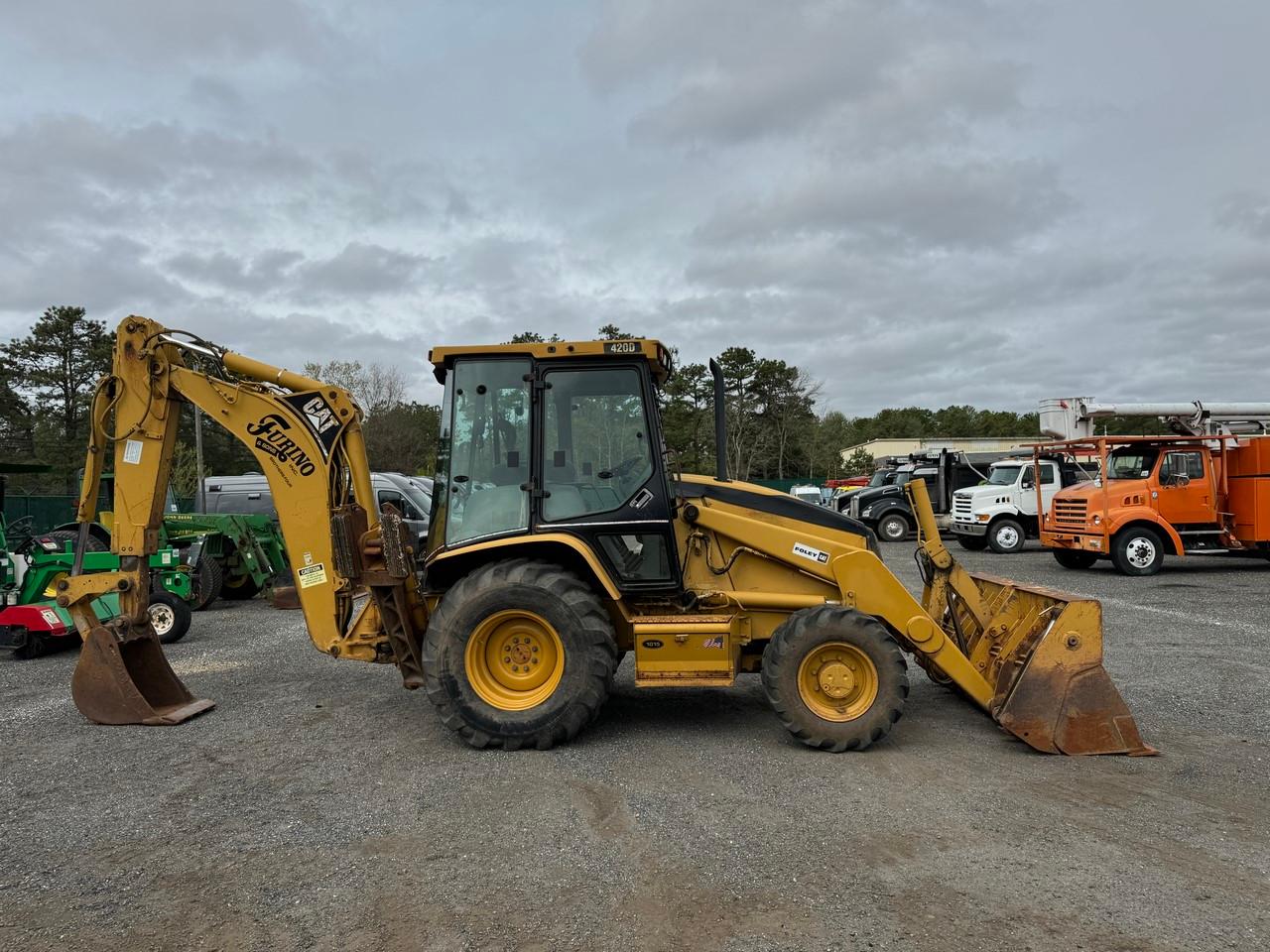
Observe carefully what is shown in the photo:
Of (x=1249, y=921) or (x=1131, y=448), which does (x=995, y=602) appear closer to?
(x=1249, y=921)

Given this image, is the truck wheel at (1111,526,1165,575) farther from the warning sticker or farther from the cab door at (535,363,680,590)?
the warning sticker

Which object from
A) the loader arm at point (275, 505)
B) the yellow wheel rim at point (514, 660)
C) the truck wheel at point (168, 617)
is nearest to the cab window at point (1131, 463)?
the yellow wheel rim at point (514, 660)

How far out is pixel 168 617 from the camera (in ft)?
31.7

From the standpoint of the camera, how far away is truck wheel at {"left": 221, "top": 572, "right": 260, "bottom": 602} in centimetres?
1327

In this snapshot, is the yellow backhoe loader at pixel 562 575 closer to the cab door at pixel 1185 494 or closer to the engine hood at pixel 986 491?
the cab door at pixel 1185 494

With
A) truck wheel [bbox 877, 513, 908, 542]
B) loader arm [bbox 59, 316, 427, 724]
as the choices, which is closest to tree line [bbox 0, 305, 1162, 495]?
truck wheel [bbox 877, 513, 908, 542]

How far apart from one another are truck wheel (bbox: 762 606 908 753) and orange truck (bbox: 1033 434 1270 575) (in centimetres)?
1172

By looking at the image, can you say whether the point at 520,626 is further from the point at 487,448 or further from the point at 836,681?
the point at 836,681

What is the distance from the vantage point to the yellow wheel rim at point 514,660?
545cm

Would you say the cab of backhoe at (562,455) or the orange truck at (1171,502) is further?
the orange truck at (1171,502)

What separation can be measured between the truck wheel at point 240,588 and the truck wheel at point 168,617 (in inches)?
130

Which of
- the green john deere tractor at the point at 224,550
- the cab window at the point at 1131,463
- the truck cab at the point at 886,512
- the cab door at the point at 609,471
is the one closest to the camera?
the cab door at the point at 609,471

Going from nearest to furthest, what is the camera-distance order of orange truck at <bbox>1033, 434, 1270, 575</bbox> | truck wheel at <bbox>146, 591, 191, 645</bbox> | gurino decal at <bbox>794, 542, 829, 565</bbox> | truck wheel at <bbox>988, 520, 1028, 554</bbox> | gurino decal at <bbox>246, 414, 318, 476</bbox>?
1. gurino decal at <bbox>794, 542, 829, 565</bbox>
2. gurino decal at <bbox>246, 414, 318, 476</bbox>
3. truck wheel at <bbox>146, 591, 191, 645</bbox>
4. orange truck at <bbox>1033, 434, 1270, 575</bbox>
5. truck wheel at <bbox>988, 520, 1028, 554</bbox>

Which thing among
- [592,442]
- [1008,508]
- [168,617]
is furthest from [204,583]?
[1008,508]
